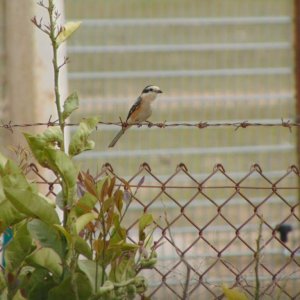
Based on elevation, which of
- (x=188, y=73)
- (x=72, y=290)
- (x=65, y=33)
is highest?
(x=188, y=73)

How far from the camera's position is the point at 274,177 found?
7164 millimetres

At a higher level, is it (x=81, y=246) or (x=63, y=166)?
(x=63, y=166)

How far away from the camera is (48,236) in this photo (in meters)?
2.59

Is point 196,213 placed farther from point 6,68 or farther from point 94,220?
point 94,220

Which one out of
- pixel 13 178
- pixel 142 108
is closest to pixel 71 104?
pixel 13 178

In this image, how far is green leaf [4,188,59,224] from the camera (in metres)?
2.49

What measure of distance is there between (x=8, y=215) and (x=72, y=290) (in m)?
0.21

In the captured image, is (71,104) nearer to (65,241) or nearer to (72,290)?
(65,241)

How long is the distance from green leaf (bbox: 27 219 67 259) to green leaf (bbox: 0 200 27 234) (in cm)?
3

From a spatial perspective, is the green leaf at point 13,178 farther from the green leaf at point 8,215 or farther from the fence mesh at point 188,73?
the fence mesh at point 188,73

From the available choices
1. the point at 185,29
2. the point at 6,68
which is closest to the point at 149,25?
the point at 185,29

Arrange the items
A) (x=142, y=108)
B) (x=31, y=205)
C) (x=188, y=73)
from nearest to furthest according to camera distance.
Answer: (x=31, y=205), (x=142, y=108), (x=188, y=73)

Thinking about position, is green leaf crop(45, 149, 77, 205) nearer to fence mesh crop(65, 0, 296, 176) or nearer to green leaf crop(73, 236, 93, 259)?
green leaf crop(73, 236, 93, 259)

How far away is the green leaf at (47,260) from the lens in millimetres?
2562
